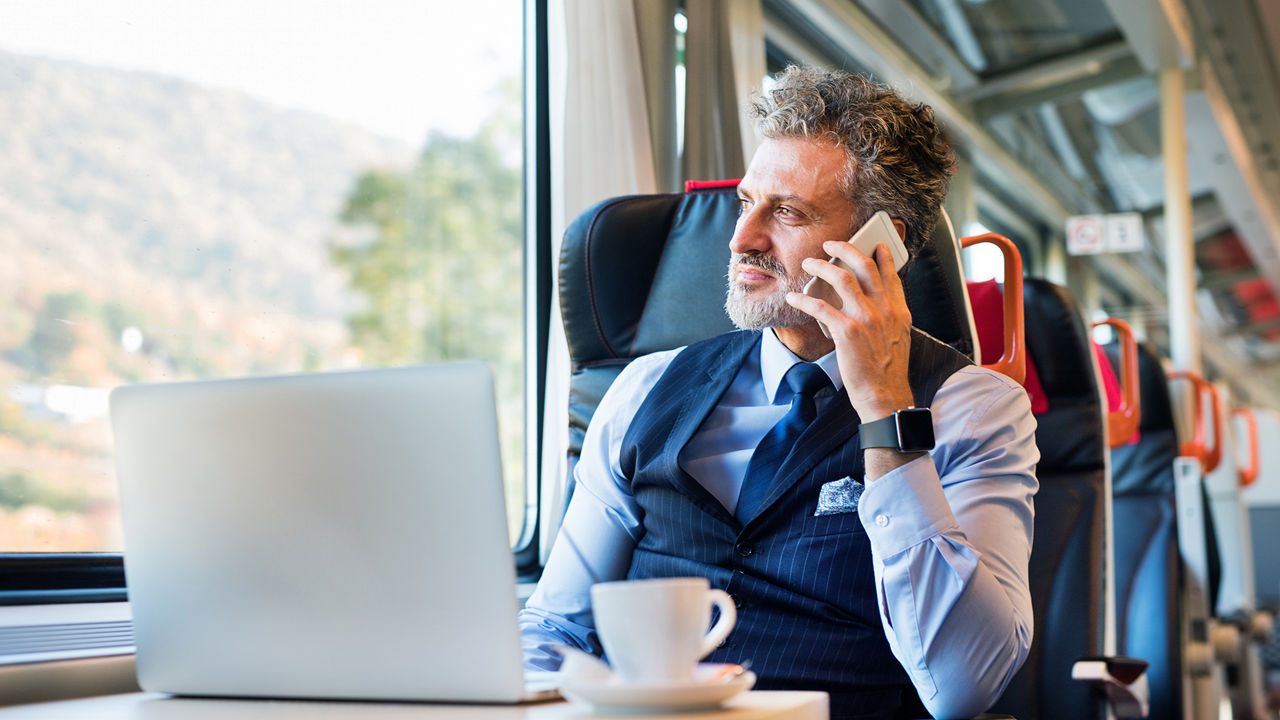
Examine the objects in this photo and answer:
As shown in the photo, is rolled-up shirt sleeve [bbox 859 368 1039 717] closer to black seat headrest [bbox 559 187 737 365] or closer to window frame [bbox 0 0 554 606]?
black seat headrest [bbox 559 187 737 365]

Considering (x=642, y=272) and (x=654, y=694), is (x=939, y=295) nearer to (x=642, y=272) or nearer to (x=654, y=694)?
(x=642, y=272)

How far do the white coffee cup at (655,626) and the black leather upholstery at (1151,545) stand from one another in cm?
174

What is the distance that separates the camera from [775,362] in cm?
153

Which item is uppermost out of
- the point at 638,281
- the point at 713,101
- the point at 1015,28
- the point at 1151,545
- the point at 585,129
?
the point at 1015,28

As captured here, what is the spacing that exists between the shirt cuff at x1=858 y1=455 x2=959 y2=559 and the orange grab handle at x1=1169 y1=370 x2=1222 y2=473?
2156 millimetres

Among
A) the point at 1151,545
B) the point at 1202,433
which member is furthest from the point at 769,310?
the point at 1202,433

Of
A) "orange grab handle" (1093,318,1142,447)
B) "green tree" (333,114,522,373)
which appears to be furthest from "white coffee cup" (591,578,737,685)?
"orange grab handle" (1093,318,1142,447)

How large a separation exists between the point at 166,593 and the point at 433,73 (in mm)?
1658

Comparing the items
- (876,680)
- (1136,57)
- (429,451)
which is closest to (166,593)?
(429,451)

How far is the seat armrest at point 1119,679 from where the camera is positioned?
1.36 metres

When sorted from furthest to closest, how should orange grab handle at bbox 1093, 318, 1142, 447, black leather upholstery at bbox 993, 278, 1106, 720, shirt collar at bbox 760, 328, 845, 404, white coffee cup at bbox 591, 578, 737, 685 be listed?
orange grab handle at bbox 1093, 318, 1142, 447 → black leather upholstery at bbox 993, 278, 1106, 720 → shirt collar at bbox 760, 328, 845, 404 → white coffee cup at bbox 591, 578, 737, 685

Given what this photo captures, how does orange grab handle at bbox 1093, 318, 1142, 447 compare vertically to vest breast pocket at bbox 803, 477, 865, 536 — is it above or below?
above

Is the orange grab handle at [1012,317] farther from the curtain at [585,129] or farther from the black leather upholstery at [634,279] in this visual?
the curtain at [585,129]

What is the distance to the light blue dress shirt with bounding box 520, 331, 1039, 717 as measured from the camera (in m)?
1.17
